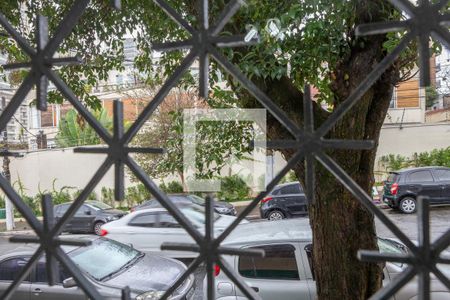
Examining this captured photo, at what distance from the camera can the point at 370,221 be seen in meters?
2.87

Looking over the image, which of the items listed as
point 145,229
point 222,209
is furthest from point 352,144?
point 222,209

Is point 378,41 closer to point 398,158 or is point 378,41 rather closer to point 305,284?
point 305,284

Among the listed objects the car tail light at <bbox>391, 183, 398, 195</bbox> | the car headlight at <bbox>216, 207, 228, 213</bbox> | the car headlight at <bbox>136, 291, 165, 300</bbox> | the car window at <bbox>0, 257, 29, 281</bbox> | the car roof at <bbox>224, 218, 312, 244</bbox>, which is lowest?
the car headlight at <bbox>216, 207, 228, 213</bbox>

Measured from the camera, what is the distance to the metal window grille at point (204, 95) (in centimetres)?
81

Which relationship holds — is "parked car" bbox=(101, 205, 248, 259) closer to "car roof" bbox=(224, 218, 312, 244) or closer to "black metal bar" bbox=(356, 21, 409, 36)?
"car roof" bbox=(224, 218, 312, 244)

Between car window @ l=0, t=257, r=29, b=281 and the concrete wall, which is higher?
the concrete wall

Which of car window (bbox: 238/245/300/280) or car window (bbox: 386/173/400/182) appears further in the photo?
car window (bbox: 386/173/400/182)

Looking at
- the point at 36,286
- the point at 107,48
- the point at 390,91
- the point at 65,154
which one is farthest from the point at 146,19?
the point at 65,154

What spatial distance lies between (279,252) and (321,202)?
2183mm

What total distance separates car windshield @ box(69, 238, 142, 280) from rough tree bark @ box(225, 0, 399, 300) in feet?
9.24

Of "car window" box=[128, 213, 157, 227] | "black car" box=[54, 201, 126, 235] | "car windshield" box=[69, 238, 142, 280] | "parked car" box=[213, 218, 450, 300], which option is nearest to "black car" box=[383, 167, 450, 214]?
"car window" box=[128, 213, 157, 227]

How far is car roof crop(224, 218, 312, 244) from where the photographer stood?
4.91 m

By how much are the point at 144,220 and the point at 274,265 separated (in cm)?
372

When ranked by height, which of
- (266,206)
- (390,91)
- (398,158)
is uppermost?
(390,91)
